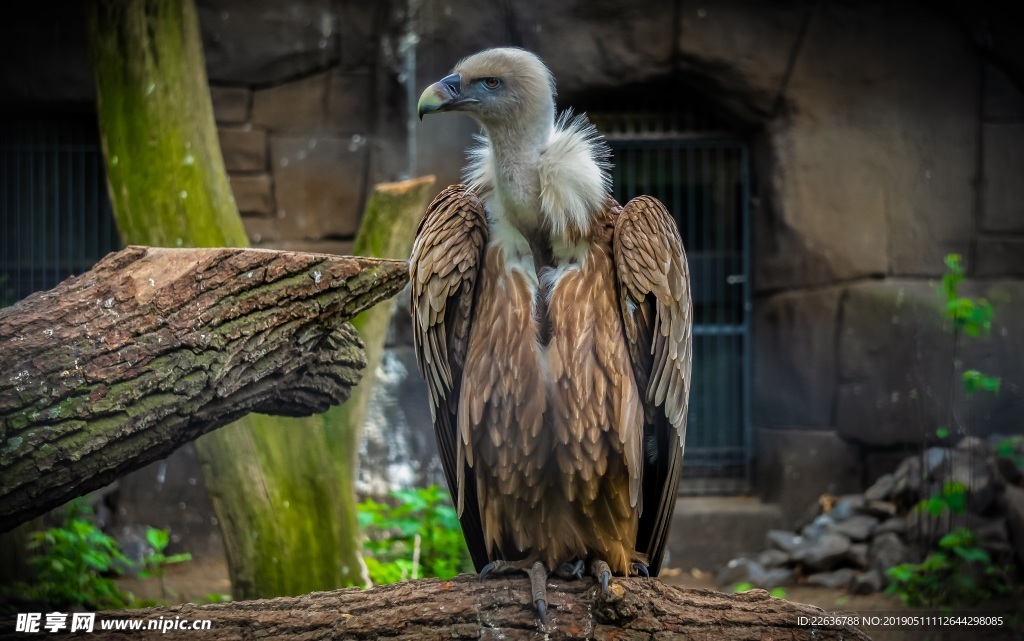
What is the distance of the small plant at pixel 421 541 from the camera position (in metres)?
4.96

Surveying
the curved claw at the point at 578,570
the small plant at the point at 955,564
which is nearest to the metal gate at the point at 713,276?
the small plant at the point at 955,564

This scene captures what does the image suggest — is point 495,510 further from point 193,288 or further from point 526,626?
point 193,288

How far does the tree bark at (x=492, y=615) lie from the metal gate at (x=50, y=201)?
16.9 feet

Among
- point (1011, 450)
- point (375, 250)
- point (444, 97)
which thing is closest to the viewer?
point (444, 97)

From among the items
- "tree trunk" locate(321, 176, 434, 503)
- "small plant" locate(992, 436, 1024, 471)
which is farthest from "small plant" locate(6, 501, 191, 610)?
"small plant" locate(992, 436, 1024, 471)

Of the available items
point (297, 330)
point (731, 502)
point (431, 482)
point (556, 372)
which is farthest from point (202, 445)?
point (731, 502)

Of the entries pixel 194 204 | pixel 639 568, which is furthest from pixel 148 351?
pixel 194 204

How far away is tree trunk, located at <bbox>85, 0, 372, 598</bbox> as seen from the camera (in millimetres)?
3873

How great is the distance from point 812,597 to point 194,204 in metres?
3.95

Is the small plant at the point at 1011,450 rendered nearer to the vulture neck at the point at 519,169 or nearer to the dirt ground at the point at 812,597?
the dirt ground at the point at 812,597

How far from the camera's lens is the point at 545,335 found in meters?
2.80

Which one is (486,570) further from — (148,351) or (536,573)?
(148,351)

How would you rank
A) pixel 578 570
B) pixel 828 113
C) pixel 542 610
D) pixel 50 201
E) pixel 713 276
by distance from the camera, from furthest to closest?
pixel 713 276, pixel 50 201, pixel 828 113, pixel 578 570, pixel 542 610

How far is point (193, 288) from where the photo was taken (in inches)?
98.2
